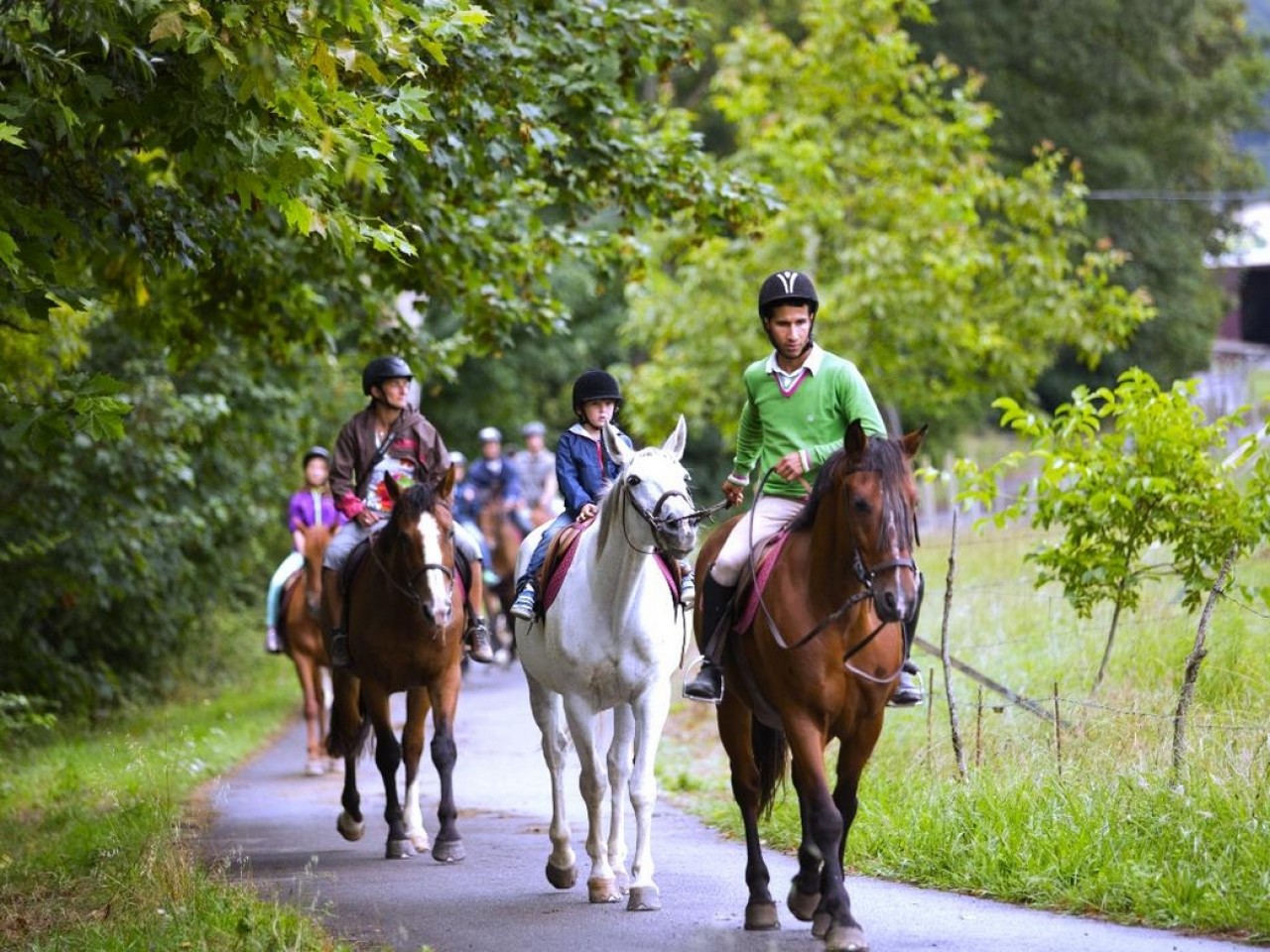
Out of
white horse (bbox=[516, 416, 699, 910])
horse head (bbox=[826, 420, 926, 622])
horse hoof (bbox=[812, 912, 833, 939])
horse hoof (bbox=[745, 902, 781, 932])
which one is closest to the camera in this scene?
horse head (bbox=[826, 420, 926, 622])

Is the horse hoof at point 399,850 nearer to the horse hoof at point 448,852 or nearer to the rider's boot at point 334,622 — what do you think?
the horse hoof at point 448,852

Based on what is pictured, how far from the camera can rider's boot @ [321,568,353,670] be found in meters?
12.8

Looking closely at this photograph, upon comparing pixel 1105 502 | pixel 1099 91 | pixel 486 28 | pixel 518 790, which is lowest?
pixel 518 790

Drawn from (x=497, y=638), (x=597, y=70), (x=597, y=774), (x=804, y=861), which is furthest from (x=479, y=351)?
(x=497, y=638)

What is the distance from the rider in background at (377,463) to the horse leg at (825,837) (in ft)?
15.5

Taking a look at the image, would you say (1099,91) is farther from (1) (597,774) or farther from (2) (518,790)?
(1) (597,774)

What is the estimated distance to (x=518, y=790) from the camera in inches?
600

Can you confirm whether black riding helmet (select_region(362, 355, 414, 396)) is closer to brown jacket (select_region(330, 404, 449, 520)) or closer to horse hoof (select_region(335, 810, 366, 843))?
brown jacket (select_region(330, 404, 449, 520))

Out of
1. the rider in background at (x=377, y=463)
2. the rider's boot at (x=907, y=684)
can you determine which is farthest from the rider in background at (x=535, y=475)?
the rider's boot at (x=907, y=684)

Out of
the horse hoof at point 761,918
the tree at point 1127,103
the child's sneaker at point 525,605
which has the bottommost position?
the horse hoof at point 761,918

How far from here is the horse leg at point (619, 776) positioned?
10039mm

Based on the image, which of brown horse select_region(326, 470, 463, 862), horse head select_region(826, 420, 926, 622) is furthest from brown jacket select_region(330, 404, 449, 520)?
horse head select_region(826, 420, 926, 622)

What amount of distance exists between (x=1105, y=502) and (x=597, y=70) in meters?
5.80

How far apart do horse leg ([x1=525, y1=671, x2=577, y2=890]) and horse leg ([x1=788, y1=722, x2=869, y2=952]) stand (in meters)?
2.27
